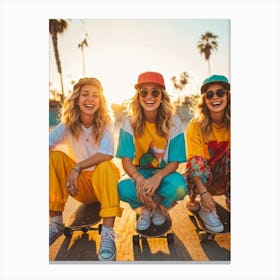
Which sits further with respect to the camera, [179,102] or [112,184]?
[179,102]

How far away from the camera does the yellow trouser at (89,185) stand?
3.52 metres

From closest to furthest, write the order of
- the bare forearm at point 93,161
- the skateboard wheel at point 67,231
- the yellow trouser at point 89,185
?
the yellow trouser at point 89,185
the bare forearm at point 93,161
the skateboard wheel at point 67,231

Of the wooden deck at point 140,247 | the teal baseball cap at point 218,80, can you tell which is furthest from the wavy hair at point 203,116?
the wooden deck at point 140,247

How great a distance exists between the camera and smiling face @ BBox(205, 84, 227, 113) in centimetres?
373

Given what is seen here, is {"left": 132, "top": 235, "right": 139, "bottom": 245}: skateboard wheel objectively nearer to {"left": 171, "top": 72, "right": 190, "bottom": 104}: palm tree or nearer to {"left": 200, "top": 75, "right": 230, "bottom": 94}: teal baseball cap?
{"left": 171, "top": 72, "right": 190, "bottom": 104}: palm tree

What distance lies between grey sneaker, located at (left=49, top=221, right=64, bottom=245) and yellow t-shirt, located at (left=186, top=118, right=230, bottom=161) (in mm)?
1222

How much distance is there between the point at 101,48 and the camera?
3.77 metres

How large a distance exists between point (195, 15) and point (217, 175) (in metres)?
1.34

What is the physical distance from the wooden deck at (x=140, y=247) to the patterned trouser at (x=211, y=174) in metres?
0.09

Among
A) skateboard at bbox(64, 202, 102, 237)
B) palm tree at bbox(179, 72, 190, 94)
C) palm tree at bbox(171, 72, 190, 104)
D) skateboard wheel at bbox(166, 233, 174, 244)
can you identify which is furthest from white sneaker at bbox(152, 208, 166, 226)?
palm tree at bbox(179, 72, 190, 94)

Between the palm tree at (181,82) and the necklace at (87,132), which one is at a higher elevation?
the palm tree at (181,82)

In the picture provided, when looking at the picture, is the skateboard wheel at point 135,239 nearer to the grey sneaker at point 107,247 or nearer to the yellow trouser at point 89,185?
the grey sneaker at point 107,247
